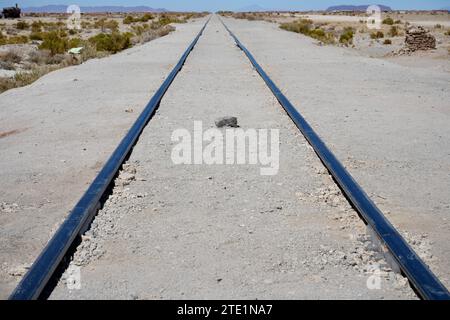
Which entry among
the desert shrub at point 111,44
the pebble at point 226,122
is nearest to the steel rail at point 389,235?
the pebble at point 226,122

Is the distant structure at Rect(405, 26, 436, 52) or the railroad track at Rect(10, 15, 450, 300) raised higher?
the distant structure at Rect(405, 26, 436, 52)

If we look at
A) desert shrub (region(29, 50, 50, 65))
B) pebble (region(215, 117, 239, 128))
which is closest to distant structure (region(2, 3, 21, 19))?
desert shrub (region(29, 50, 50, 65))

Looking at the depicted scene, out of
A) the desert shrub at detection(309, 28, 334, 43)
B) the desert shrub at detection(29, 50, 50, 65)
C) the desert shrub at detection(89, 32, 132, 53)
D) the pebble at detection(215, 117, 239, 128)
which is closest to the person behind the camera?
the pebble at detection(215, 117, 239, 128)

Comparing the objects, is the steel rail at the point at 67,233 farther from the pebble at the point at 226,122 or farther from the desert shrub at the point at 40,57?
the desert shrub at the point at 40,57

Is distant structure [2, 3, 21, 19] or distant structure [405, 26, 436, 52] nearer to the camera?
distant structure [405, 26, 436, 52]

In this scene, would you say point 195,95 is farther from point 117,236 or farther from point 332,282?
point 332,282

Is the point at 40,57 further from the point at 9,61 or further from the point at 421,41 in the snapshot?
the point at 421,41

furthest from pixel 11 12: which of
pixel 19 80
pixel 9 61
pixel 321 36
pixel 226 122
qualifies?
pixel 226 122

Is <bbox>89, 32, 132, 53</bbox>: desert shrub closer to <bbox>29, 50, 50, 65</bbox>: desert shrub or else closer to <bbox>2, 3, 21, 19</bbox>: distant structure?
<bbox>29, 50, 50, 65</bbox>: desert shrub

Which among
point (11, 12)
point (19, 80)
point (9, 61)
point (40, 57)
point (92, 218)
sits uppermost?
point (11, 12)

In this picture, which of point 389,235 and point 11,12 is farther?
point 11,12

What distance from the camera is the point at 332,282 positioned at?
349 cm

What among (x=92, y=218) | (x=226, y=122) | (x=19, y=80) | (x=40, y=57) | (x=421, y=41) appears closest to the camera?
(x=92, y=218)

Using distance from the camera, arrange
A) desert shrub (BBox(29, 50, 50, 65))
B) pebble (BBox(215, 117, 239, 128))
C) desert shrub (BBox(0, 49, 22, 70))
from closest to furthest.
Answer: pebble (BBox(215, 117, 239, 128)) → desert shrub (BBox(0, 49, 22, 70)) → desert shrub (BBox(29, 50, 50, 65))
